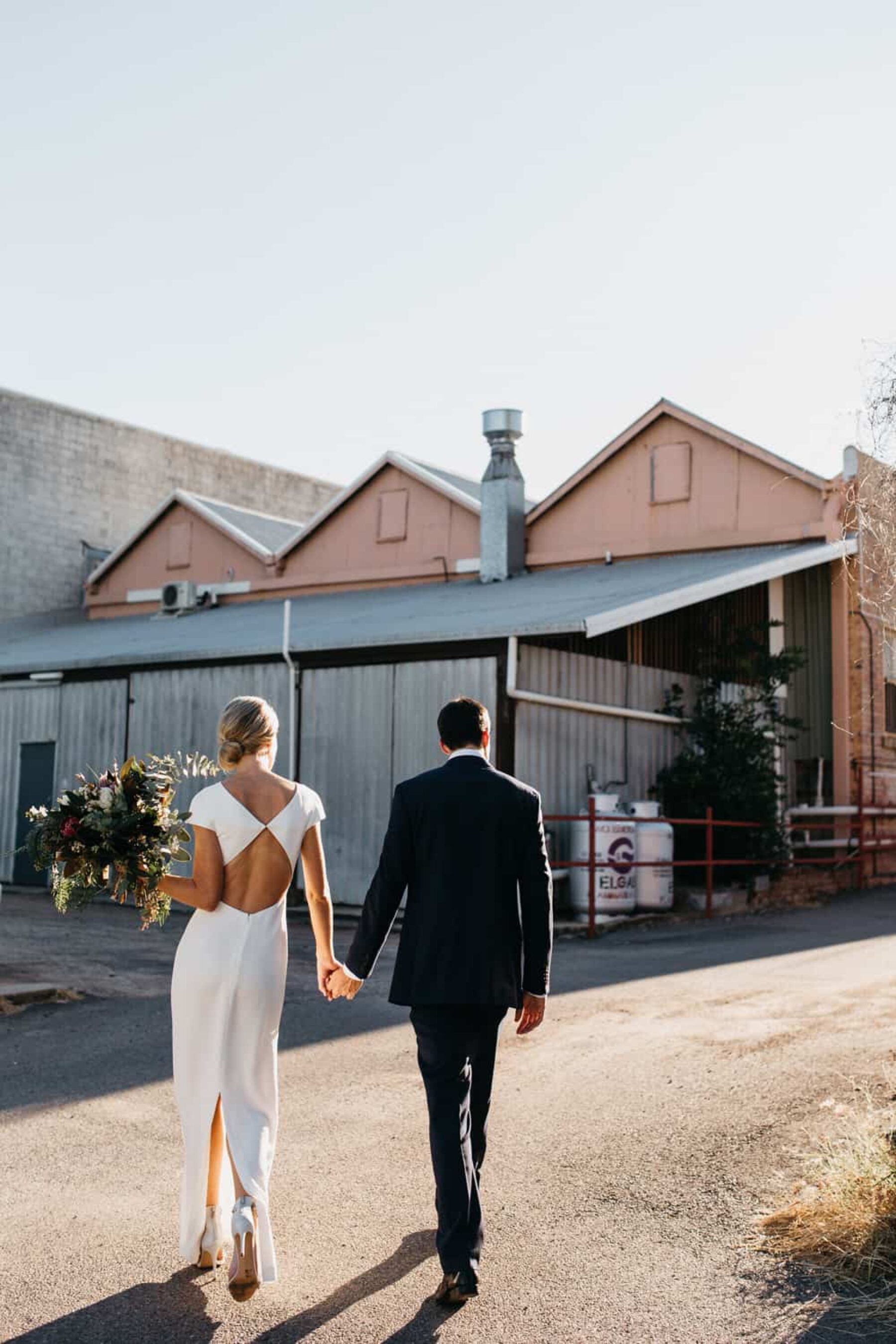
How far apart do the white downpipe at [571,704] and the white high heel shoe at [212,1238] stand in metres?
11.6

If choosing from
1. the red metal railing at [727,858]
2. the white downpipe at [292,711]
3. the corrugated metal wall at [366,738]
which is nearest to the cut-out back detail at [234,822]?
the red metal railing at [727,858]

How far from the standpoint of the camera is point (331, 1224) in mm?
5387

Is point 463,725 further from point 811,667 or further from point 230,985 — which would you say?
point 811,667

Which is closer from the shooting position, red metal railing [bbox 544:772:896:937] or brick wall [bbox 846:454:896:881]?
red metal railing [bbox 544:772:896:937]

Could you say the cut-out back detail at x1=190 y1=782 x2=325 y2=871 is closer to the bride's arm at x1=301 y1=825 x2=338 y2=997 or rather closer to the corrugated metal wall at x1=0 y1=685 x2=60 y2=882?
the bride's arm at x1=301 y1=825 x2=338 y2=997

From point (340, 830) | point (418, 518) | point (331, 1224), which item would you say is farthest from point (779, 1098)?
point (418, 518)

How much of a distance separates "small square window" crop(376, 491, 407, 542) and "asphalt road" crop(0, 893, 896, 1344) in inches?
610

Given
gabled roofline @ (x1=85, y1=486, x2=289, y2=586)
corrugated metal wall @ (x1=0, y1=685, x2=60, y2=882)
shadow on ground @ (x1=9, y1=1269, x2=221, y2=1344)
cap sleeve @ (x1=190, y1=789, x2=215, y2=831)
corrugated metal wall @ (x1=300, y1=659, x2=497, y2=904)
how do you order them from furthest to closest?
1. gabled roofline @ (x1=85, y1=486, x2=289, y2=586)
2. corrugated metal wall @ (x1=0, y1=685, x2=60, y2=882)
3. corrugated metal wall @ (x1=300, y1=659, x2=497, y2=904)
4. cap sleeve @ (x1=190, y1=789, x2=215, y2=831)
5. shadow on ground @ (x1=9, y1=1269, x2=221, y2=1344)

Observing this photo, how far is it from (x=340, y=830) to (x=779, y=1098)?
10969 millimetres

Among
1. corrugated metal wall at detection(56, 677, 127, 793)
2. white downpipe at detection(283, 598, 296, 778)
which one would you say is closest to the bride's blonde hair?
white downpipe at detection(283, 598, 296, 778)

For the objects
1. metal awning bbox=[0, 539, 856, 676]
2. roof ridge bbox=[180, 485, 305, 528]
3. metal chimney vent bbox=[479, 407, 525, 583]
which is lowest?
metal awning bbox=[0, 539, 856, 676]

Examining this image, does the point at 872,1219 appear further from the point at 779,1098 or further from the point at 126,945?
the point at 126,945

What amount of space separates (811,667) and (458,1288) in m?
19.6

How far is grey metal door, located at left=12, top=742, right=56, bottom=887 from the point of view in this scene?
69.4 feet
